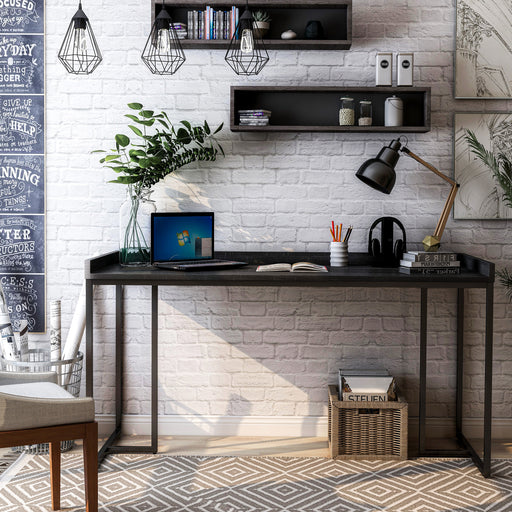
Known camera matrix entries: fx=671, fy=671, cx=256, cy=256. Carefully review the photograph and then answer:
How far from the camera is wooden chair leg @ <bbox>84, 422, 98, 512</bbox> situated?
7.04 feet

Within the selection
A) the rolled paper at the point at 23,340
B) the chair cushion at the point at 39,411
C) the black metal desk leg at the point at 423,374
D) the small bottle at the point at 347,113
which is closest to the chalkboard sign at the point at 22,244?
the rolled paper at the point at 23,340

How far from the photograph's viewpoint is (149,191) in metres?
3.09

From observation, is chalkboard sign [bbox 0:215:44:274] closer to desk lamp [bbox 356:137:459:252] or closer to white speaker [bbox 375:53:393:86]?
desk lamp [bbox 356:137:459:252]

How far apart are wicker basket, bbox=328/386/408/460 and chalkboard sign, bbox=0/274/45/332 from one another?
1513mm

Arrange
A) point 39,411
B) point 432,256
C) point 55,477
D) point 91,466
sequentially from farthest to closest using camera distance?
point 432,256 < point 55,477 < point 91,466 < point 39,411

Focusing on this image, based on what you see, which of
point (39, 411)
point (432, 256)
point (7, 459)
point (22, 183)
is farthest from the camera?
point (22, 183)

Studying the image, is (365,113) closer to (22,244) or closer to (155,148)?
(155,148)

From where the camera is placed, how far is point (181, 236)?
9.98ft

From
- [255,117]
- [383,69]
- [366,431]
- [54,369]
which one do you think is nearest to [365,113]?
[383,69]

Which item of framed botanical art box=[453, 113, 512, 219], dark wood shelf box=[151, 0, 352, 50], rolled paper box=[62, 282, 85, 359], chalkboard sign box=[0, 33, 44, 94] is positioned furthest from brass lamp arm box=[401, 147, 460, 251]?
chalkboard sign box=[0, 33, 44, 94]

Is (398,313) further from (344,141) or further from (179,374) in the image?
(179,374)

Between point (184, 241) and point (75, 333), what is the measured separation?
69 cm

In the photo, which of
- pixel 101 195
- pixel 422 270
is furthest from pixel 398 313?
pixel 101 195

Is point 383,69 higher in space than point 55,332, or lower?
higher
